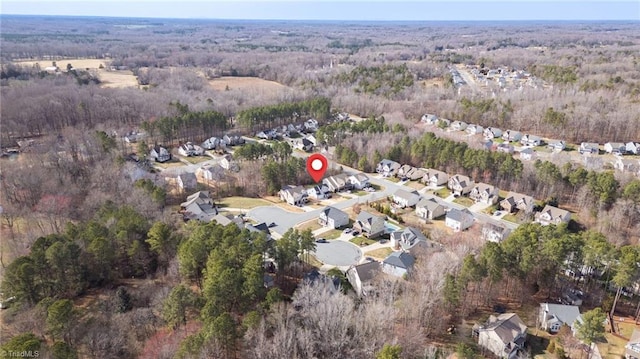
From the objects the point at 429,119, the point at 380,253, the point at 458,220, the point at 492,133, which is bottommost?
the point at 380,253

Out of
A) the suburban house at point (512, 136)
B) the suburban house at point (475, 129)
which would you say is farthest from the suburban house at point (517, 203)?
the suburban house at point (475, 129)

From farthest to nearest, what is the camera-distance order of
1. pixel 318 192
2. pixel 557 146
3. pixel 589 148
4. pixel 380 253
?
pixel 557 146, pixel 589 148, pixel 318 192, pixel 380 253

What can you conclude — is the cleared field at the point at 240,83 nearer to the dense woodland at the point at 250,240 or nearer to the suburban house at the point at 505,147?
the dense woodland at the point at 250,240

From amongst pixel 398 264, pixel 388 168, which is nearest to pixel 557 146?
pixel 388 168

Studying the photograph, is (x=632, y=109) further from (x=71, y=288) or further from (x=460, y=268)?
(x=71, y=288)

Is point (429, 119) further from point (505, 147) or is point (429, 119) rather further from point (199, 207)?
point (199, 207)

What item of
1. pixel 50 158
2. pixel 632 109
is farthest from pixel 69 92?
pixel 632 109
